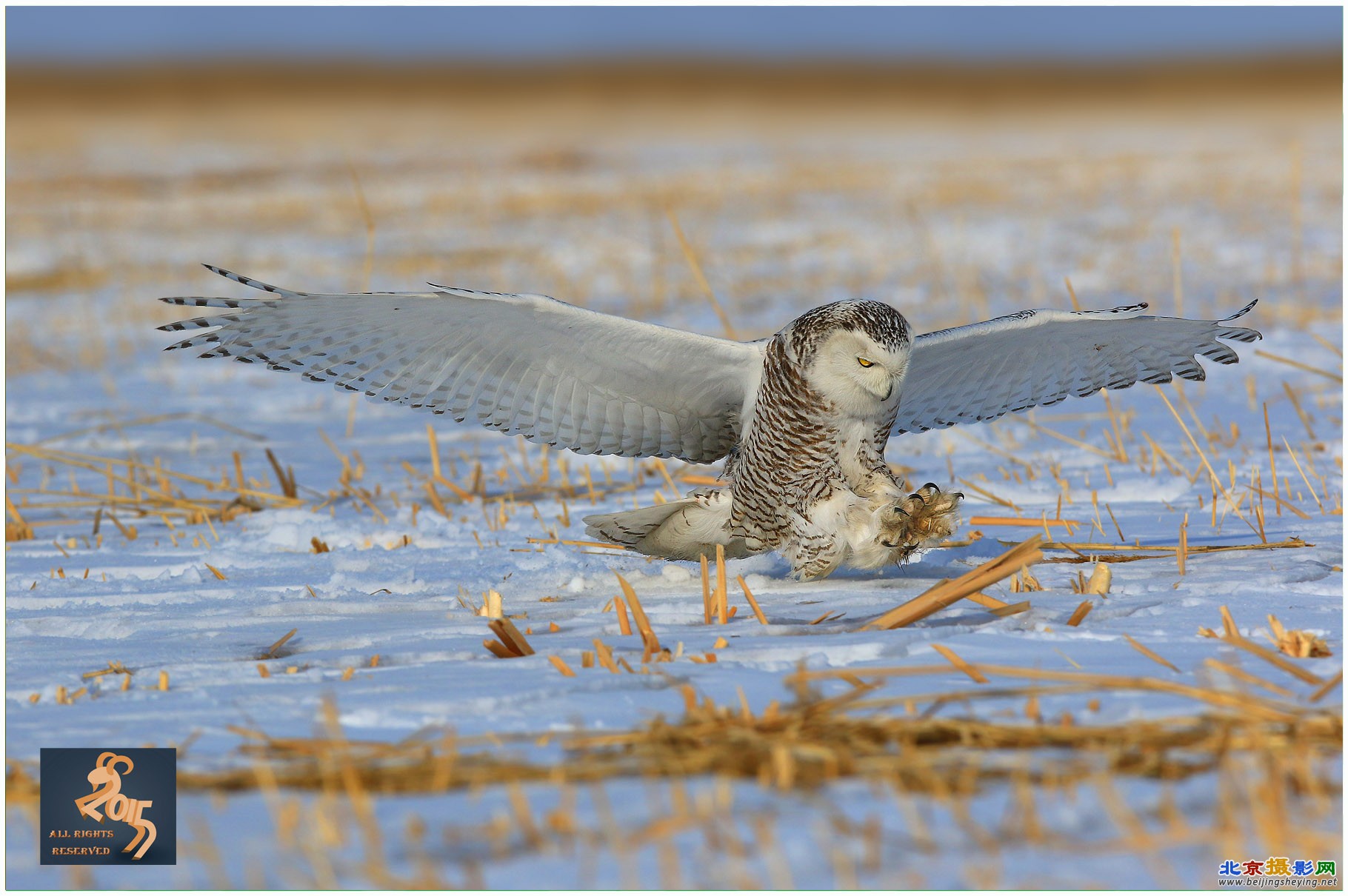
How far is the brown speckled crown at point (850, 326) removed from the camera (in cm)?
374

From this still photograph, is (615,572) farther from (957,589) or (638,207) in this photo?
(638,207)

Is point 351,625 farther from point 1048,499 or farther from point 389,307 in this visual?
point 1048,499

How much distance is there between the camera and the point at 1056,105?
49219 millimetres

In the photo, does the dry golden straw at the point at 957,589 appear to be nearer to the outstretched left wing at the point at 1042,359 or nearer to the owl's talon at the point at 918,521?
the owl's talon at the point at 918,521

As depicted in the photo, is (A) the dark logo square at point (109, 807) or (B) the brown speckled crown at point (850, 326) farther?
(B) the brown speckled crown at point (850, 326)

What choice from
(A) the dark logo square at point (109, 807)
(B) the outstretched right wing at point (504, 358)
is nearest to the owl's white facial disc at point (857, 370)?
(B) the outstretched right wing at point (504, 358)

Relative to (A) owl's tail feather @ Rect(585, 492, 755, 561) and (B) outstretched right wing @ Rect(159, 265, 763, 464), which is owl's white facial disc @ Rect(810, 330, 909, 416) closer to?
(B) outstretched right wing @ Rect(159, 265, 763, 464)

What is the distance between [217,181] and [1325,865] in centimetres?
2375

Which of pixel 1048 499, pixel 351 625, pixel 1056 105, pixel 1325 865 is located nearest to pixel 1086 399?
pixel 1048 499

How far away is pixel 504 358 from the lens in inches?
168

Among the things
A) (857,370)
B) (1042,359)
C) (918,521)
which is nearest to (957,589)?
(918,521)

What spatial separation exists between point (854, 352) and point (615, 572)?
0.90 meters

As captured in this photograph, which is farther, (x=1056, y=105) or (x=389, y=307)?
(x=1056, y=105)

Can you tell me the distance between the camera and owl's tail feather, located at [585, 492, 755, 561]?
436cm
